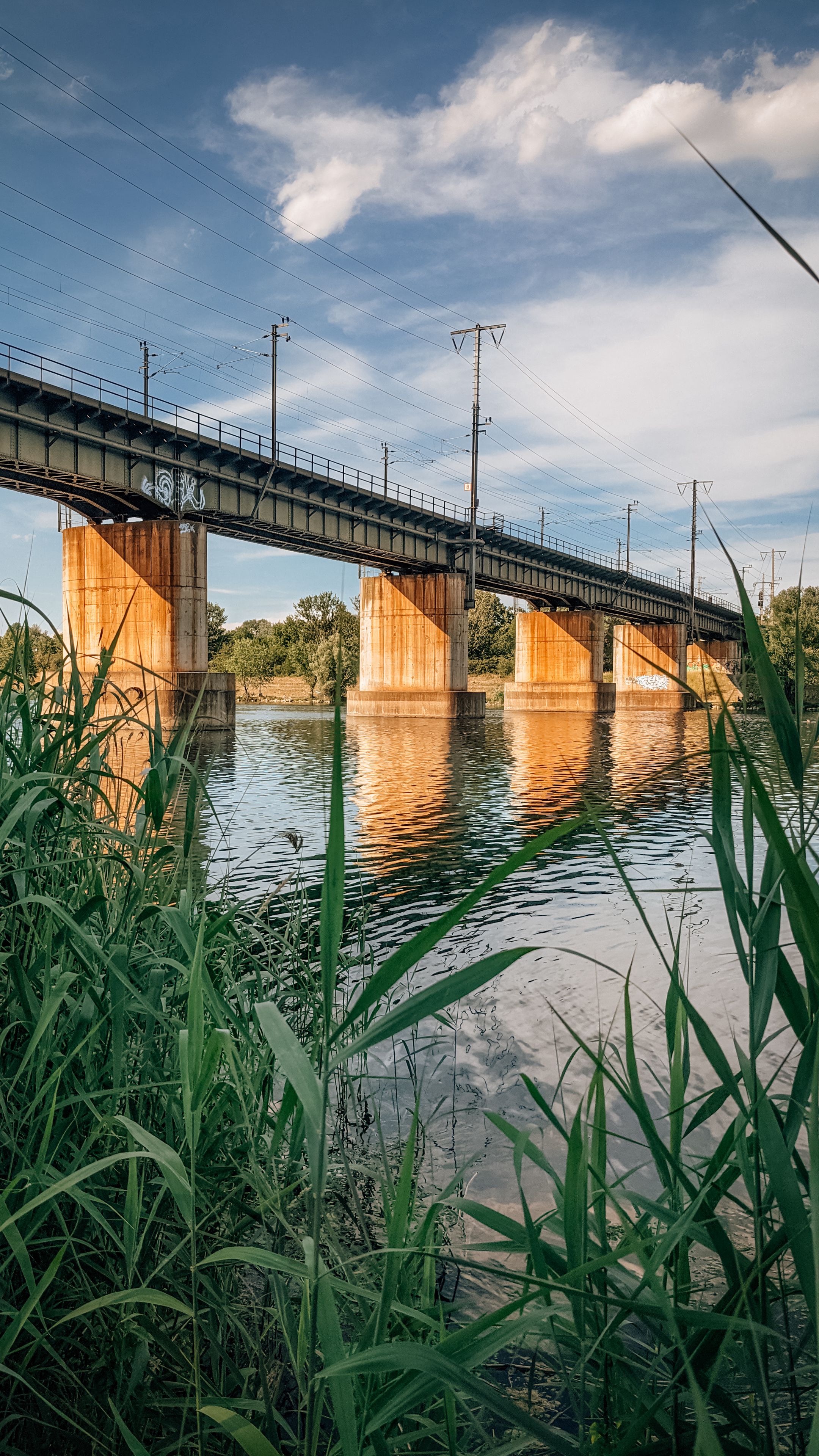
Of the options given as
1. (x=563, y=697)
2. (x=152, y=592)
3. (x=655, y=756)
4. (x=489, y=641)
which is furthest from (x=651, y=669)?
(x=655, y=756)

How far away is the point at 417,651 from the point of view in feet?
185

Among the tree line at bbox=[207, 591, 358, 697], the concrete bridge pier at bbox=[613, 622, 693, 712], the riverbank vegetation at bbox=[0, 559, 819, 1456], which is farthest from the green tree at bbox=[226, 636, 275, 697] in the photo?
the riverbank vegetation at bbox=[0, 559, 819, 1456]

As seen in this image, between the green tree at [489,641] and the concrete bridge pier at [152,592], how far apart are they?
7049 cm

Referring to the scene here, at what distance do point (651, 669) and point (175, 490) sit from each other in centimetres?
4627

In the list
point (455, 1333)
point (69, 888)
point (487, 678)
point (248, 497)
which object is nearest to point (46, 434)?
point (248, 497)

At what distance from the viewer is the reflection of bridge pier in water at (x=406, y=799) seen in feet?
41.2

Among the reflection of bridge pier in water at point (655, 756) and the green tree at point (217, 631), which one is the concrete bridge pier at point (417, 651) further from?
the green tree at point (217, 631)

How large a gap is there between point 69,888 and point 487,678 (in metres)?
104

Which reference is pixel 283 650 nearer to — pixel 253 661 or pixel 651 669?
pixel 253 661

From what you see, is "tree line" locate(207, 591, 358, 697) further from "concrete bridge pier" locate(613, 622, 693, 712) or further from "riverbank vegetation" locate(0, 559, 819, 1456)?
"riverbank vegetation" locate(0, 559, 819, 1456)

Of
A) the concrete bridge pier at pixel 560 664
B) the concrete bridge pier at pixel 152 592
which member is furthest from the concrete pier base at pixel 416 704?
the concrete bridge pier at pixel 560 664

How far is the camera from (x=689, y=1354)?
155 centimetres

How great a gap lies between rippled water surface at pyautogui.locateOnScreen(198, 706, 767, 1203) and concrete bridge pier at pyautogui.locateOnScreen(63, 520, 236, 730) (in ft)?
42.6

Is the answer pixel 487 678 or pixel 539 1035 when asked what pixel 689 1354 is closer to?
pixel 539 1035
